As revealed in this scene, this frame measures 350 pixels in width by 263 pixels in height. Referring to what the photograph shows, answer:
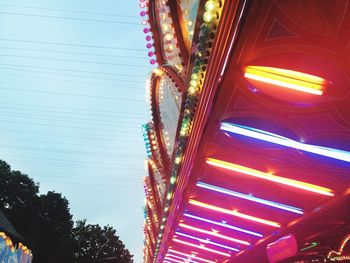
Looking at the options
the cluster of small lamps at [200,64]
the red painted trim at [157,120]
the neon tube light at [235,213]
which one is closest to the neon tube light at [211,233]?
the neon tube light at [235,213]

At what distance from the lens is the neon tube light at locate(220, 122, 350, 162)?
564 centimetres

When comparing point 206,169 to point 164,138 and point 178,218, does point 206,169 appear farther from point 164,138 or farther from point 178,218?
point 178,218

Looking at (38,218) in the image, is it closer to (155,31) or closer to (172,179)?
(172,179)

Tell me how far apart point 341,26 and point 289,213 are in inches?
235

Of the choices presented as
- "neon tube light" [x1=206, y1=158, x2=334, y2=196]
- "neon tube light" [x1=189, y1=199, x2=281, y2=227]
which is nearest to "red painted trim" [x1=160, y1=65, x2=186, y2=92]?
"neon tube light" [x1=206, y1=158, x2=334, y2=196]

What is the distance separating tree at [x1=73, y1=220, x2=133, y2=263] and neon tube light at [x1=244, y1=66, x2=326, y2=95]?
38807mm

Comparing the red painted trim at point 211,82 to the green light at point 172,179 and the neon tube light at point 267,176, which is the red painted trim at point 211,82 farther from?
the neon tube light at point 267,176

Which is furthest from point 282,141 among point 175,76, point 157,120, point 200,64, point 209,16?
point 157,120

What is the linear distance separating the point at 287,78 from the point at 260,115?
0.94m

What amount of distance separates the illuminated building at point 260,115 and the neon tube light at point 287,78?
13 millimetres

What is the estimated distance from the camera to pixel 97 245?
43.5 m

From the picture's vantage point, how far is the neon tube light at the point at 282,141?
5.64 m

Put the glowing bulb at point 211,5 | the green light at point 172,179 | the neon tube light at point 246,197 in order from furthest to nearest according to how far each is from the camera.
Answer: the green light at point 172,179 < the neon tube light at point 246,197 < the glowing bulb at point 211,5

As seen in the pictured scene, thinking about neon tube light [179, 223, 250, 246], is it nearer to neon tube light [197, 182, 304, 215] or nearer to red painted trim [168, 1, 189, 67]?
neon tube light [197, 182, 304, 215]
